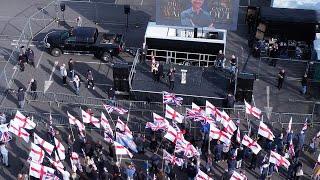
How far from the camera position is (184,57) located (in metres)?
36.1

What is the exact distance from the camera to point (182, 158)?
27.9 metres

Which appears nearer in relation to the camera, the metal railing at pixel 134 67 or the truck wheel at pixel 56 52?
the metal railing at pixel 134 67

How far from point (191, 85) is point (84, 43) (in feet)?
25.9

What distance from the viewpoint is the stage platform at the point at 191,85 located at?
32853 millimetres

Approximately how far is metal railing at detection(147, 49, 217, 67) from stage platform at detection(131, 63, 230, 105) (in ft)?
2.80

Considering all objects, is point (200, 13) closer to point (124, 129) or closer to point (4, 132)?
point (124, 129)

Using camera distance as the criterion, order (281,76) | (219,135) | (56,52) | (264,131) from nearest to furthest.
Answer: (219,135) → (264,131) → (281,76) → (56,52)

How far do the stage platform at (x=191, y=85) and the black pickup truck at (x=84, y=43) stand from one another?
2857mm

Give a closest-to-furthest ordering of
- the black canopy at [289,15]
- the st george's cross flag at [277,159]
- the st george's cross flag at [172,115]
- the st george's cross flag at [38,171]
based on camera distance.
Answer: the st george's cross flag at [38,171], the st george's cross flag at [277,159], the st george's cross flag at [172,115], the black canopy at [289,15]

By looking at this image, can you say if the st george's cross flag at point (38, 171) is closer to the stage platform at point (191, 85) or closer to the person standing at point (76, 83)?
the person standing at point (76, 83)

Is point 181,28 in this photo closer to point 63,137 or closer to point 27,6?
point 63,137

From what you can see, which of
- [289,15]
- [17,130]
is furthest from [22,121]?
[289,15]

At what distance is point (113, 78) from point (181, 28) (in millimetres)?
6034

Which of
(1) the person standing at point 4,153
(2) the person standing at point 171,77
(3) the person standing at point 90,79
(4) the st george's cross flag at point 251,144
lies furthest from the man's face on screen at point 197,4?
(1) the person standing at point 4,153
